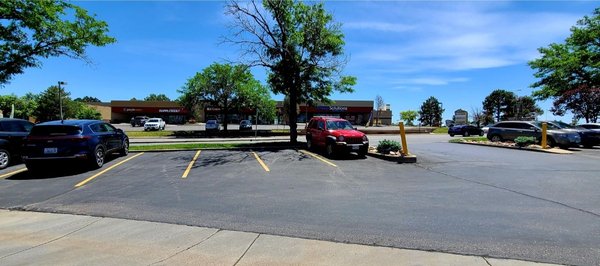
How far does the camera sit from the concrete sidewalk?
4301 mm

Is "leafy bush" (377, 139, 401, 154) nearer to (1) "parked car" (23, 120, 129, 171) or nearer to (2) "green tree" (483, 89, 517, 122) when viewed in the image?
(1) "parked car" (23, 120, 129, 171)

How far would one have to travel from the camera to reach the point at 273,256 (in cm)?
444

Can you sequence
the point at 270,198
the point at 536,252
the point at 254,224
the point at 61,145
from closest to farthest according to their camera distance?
the point at 536,252 < the point at 254,224 < the point at 270,198 < the point at 61,145

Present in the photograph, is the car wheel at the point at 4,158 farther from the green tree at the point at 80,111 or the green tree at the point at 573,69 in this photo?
the green tree at the point at 80,111

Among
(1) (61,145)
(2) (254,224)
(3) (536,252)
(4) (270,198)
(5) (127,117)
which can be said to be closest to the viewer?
(3) (536,252)

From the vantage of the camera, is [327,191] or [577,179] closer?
[327,191]

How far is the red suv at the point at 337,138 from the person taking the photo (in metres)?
14.5

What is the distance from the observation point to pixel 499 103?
3974 inches

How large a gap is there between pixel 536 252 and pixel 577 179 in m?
6.68

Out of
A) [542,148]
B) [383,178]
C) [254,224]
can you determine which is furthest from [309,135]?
[254,224]

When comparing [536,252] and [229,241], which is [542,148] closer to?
[536,252]

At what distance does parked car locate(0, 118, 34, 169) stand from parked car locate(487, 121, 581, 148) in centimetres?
2355

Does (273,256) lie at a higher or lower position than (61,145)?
lower

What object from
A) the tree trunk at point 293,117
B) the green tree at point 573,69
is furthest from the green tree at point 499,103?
the tree trunk at point 293,117
